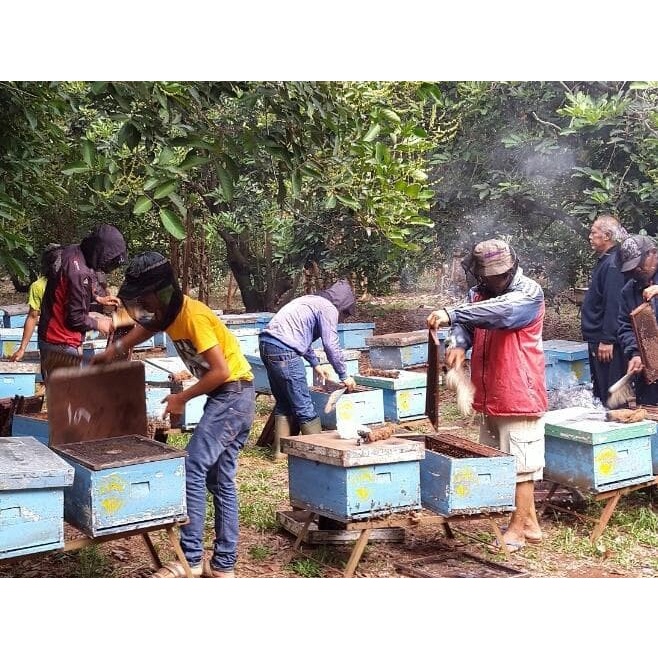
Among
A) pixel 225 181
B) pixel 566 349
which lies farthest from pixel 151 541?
pixel 566 349

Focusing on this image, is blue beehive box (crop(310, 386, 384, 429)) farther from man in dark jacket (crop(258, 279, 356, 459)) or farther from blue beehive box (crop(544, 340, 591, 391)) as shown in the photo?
blue beehive box (crop(544, 340, 591, 391))

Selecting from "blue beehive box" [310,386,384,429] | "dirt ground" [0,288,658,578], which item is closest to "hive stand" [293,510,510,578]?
"dirt ground" [0,288,658,578]

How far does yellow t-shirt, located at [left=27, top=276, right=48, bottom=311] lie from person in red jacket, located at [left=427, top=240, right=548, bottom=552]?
6.67 feet

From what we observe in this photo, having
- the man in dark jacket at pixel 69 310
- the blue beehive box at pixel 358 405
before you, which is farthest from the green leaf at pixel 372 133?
the man in dark jacket at pixel 69 310

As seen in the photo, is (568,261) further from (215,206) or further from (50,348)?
(50,348)

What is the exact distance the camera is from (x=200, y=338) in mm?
4156

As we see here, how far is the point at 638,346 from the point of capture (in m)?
4.71

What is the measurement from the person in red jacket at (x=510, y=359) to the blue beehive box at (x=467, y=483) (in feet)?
0.88

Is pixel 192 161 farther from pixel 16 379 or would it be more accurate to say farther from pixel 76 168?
pixel 16 379

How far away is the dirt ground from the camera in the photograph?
4.41m

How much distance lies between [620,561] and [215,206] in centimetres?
260

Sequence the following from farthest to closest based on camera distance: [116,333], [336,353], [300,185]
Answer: [336,353] < [116,333] < [300,185]
